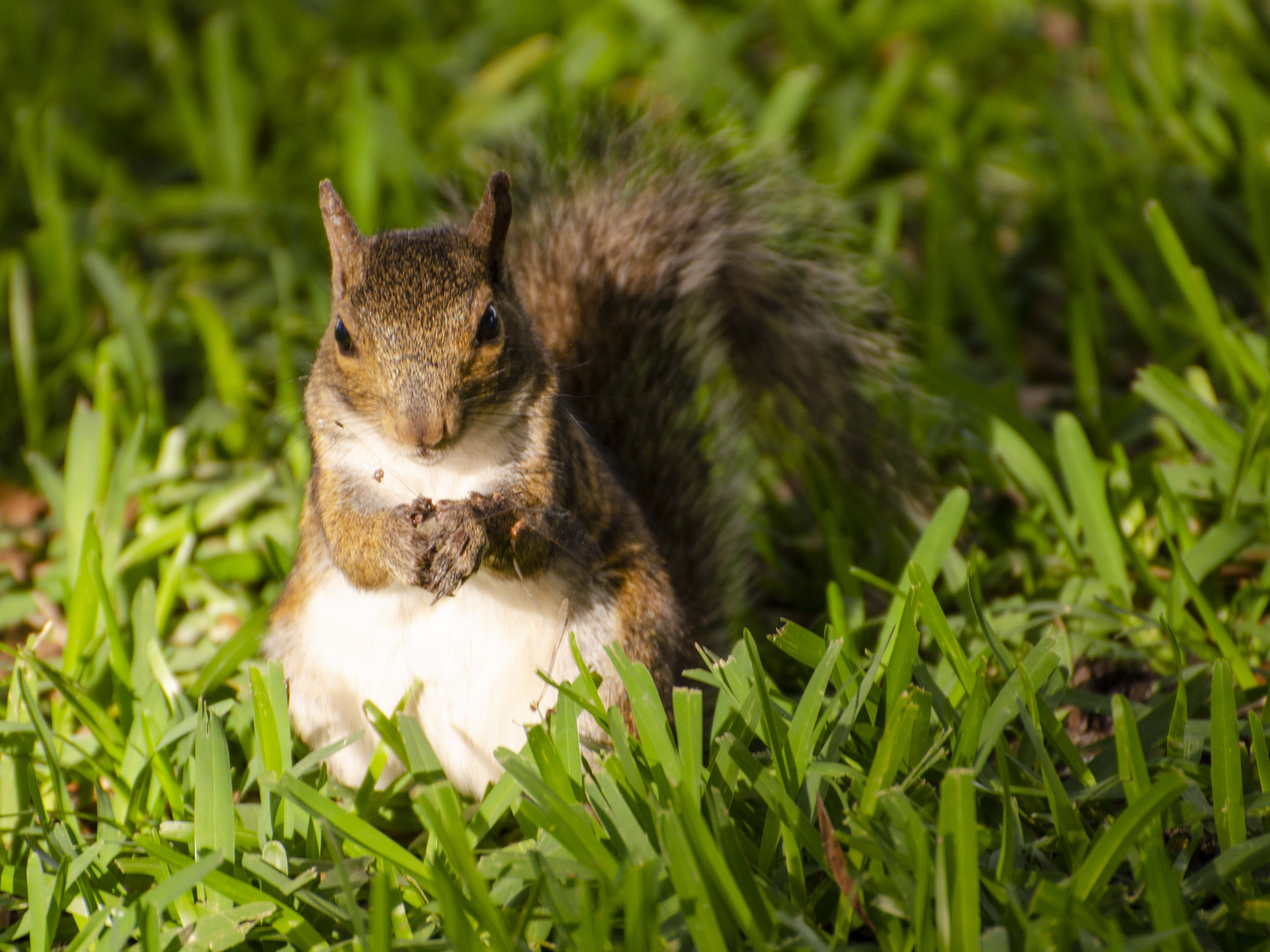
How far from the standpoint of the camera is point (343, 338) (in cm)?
140

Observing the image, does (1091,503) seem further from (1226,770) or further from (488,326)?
(488,326)

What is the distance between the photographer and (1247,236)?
8.86 ft

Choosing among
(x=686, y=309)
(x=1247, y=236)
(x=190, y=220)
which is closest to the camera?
(x=686, y=309)

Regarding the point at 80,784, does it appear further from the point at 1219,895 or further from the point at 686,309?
the point at 1219,895

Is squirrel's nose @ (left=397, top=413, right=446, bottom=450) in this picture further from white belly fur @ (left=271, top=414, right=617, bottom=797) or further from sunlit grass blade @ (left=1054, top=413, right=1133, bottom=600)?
sunlit grass blade @ (left=1054, top=413, right=1133, bottom=600)

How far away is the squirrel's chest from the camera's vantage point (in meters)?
1.41

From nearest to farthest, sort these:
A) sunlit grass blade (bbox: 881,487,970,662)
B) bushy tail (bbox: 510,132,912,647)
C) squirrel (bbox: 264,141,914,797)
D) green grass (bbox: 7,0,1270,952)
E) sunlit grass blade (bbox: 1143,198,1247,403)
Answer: green grass (bbox: 7,0,1270,952) < squirrel (bbox: 264,141,914,797) < sunlit grass blade (bbox: 881,487,970,662) < bushy tail (bbox: 510,132,912,647) < sunlit grass blade (bbox: 1143,198,1247,403)

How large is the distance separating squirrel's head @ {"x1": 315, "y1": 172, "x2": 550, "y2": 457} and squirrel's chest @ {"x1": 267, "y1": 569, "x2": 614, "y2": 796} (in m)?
0.22

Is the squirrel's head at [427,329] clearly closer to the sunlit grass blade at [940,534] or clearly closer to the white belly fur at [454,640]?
the white belly fur at [454,640]

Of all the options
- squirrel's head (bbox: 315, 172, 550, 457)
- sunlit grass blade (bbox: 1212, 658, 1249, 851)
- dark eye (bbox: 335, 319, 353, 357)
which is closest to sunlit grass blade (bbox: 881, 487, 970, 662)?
sunlit grass blade (bbox: 1212, 658, 1249, 851)

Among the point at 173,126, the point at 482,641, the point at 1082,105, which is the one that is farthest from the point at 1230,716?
the point at 173,126

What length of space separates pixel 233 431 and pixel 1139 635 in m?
1.74

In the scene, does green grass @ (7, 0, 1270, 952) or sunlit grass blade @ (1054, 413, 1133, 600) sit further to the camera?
sunlit grass blade @ (1054, 413, 1133, 600)

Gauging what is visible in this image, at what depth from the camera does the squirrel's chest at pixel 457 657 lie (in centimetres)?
141
